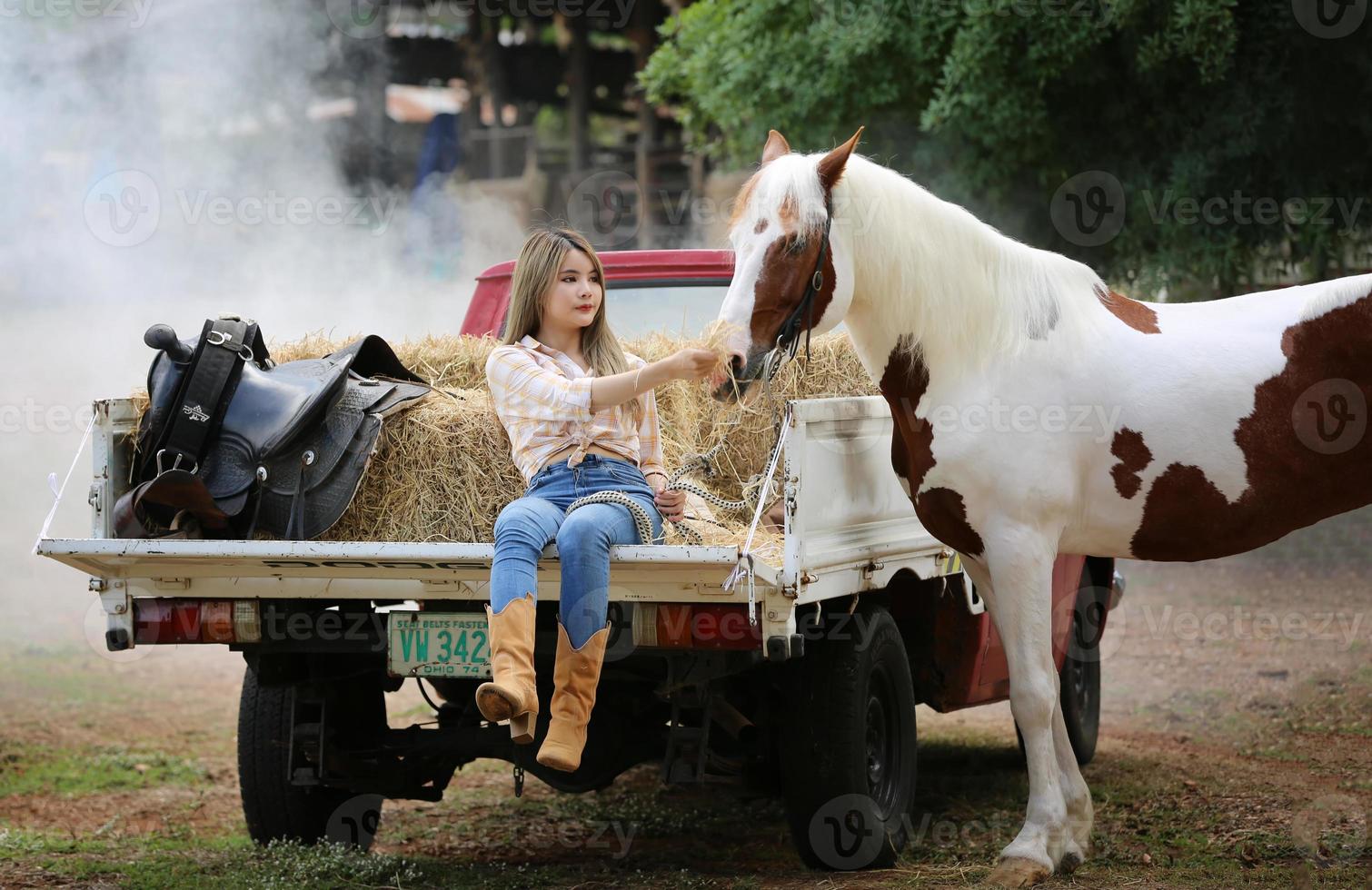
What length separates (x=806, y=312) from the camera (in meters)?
3.99

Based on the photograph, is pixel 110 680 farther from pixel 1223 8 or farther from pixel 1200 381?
pixel 1223 8

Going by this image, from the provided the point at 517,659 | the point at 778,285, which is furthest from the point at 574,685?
the point at 778,285

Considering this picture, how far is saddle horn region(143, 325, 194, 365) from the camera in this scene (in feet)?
13.1

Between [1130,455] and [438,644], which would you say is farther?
[1130,455]

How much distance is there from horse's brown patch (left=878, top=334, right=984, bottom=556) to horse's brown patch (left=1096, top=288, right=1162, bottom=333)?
634mm

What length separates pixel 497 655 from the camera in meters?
3.57

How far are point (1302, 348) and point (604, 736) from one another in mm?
2378

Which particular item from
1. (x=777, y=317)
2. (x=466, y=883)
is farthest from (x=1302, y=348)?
(x=466, y=883)

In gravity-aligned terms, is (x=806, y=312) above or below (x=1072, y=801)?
above
